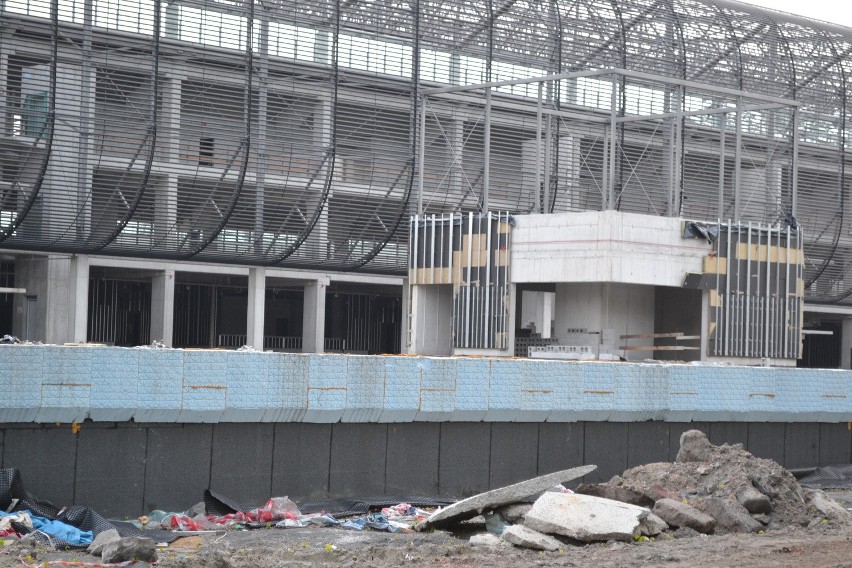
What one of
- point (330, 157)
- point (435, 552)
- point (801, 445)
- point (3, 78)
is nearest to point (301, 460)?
point (435, 552)

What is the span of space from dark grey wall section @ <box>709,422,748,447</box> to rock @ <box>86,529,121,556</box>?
15.2 metres

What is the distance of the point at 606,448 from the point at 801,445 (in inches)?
239

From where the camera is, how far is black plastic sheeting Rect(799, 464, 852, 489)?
2758 centimetres

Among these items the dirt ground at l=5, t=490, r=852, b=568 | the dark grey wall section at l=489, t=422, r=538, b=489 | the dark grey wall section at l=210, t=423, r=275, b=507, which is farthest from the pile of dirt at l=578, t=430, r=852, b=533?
the dark grey wall section at l=210, t=423, r=275, b=507

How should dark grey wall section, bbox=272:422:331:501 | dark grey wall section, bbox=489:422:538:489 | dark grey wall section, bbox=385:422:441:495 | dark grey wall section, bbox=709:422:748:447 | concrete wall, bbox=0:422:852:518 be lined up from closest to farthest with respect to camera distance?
concrete wall, bbox=0:422:852:518 → dark grey wall section, bbox=272:422:331:501 → dark grey wall section, bbox=385:422:441:495 → dark grey wall section, bbox=489:422:538:489 → dark grey wall section, bbox=709:422:748:447

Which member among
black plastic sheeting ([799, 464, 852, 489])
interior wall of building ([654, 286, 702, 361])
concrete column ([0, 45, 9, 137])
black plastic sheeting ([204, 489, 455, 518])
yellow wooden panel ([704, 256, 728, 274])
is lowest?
black plastic sheeting ([799, 464, 852, 489])

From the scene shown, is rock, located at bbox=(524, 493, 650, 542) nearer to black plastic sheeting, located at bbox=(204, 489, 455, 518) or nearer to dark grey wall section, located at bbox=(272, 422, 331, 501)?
black plastic sheeting, located at bbox=(204, 489, 455, 518)

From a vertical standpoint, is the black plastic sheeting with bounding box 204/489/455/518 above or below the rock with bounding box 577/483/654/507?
below

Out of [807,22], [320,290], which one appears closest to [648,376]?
[320,290]

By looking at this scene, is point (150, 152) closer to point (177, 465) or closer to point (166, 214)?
point (166, 214)

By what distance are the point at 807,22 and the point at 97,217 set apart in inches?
1193

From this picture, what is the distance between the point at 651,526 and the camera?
18.1m

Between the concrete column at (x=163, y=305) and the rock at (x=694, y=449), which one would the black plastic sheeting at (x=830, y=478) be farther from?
the concrete column at (x=163, y=305)

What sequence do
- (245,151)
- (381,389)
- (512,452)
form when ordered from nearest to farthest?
1. (381,389)
2. (512,452)
3. (245,151)
